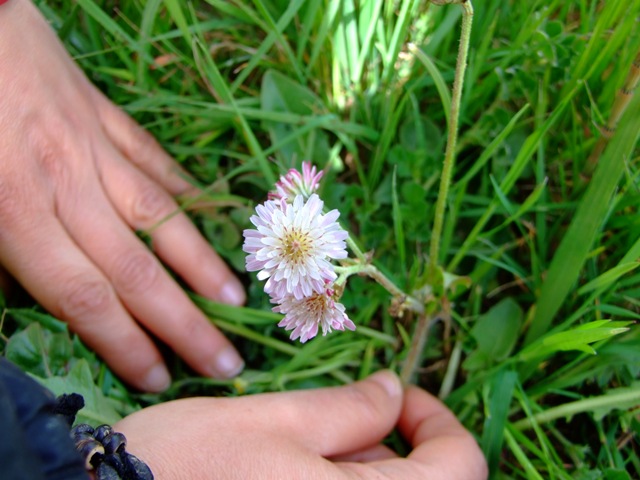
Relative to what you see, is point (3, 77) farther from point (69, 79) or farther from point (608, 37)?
point (608, 37)

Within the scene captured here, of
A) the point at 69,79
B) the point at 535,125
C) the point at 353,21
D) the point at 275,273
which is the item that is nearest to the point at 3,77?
the point at 69,79

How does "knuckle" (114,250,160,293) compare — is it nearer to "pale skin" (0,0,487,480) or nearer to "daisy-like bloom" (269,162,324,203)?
"pale skin" (0,0,487,480)

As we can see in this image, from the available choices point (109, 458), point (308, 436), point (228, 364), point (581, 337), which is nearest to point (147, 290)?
point (228, 364)

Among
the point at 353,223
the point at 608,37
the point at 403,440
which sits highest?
the point at 608,37

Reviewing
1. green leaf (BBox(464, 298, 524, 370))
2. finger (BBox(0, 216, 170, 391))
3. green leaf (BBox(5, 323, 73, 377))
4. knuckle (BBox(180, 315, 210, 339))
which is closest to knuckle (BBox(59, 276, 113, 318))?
finger (BBox(0, 216, 170, 391))

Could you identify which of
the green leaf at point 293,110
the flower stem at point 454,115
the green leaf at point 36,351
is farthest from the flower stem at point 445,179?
the green leaf at point 36,351

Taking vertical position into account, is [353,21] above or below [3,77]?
below

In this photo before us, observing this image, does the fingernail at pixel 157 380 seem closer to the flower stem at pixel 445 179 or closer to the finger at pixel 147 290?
the finger at pixel 147 290
